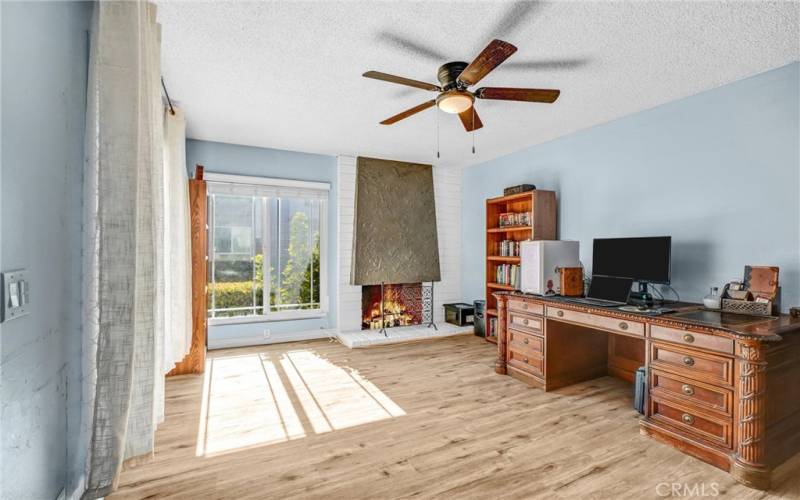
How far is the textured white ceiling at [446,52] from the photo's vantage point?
198 cm

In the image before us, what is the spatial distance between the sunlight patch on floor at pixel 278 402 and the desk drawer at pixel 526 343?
1308 millimetres

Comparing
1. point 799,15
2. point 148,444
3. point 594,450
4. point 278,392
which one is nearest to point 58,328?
point 148,444

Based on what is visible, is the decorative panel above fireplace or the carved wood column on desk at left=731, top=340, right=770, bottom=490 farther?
the decorative panel above fireplace

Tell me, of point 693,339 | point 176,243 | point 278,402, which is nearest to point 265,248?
point 176,243

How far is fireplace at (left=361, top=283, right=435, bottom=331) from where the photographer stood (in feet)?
17.3

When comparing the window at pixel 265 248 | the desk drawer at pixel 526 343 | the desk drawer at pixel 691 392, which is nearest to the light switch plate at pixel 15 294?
the desk drawer at pixel 691 392

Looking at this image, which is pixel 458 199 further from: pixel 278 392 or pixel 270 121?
pixel 278 392

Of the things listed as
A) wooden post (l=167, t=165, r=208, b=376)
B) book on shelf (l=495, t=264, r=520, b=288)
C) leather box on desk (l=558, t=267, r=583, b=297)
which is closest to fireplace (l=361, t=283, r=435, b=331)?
book on shelf (l=495, t=264, r=520, b=288)

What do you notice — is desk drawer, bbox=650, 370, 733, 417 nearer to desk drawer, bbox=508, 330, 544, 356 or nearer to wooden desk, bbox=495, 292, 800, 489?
wooden desk, bbox=495, 292, 800, 489

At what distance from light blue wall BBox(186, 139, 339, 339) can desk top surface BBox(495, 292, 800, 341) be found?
328cm

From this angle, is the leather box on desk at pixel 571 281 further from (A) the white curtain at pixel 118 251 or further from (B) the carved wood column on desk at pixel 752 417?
(A) the white curtain at pixel 118 251

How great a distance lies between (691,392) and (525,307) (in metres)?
1.36

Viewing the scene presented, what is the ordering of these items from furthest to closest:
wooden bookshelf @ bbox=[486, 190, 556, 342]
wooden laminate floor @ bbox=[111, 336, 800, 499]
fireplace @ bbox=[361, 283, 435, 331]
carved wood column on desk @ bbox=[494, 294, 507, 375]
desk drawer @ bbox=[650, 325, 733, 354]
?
fireplace @ bbox=[361, 283, 435, 331] < wooden bookshelf @ bbox=[486, 190, 556, 342] < carved wood column on desk @ bbox=[494, 294, 507, 375] < desk drawer @ bbox=[650, 325, 733, 354] < wooden laminate floor @ bbox=[111, 336, 800, 499]


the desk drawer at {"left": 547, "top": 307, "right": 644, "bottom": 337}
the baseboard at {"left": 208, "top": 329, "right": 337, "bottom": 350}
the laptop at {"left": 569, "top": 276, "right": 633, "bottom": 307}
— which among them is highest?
the laptop at {"left": 569, "top": 276, "right": 633, "bottom": 307}
